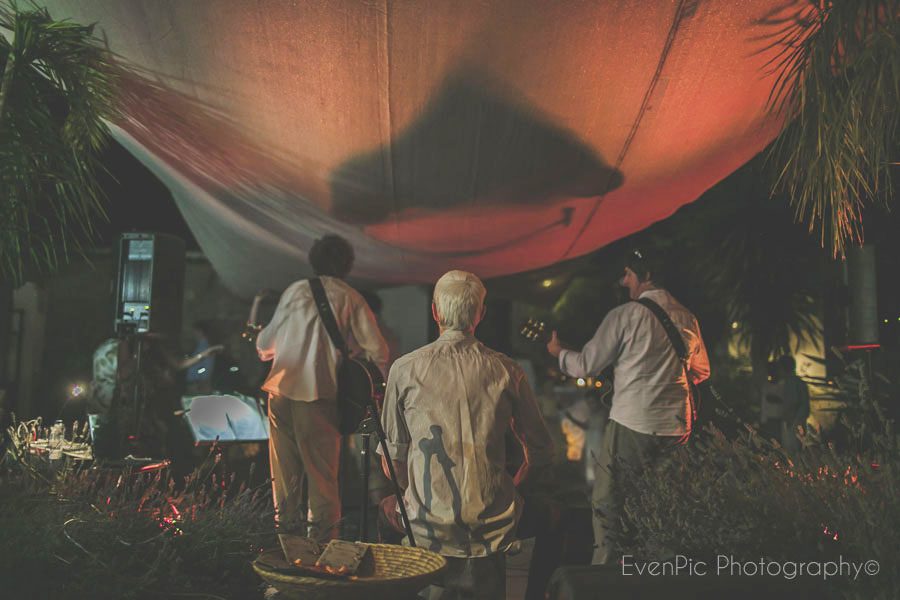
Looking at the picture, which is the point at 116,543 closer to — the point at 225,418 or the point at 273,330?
the point at 273,330

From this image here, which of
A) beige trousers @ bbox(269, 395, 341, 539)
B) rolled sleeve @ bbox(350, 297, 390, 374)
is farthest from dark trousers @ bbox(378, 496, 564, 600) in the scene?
rolled sleeve @ bbox(350, 297, 390, 374)

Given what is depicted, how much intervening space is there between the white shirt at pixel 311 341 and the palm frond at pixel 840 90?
1.75 metres

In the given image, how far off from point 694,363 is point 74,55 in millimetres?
2688

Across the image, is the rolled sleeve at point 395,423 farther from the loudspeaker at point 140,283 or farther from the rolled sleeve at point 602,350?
the loudspeaker at point 140,283

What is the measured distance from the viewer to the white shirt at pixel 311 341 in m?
3.79

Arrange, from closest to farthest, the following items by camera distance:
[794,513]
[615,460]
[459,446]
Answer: [794,513]
[459,446]
[615,460]

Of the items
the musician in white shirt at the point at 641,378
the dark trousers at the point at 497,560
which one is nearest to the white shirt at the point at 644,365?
the musician in white shirt at the point at 641,378

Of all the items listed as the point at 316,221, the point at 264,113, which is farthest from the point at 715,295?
the point at 264,113

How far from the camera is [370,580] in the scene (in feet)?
6.32

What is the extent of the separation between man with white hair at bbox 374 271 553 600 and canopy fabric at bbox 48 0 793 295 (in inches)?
34.5

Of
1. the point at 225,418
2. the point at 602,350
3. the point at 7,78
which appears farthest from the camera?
the point at 225,418

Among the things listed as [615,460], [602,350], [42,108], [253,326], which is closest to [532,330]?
[602,350]

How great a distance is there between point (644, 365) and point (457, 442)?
67.3 inches

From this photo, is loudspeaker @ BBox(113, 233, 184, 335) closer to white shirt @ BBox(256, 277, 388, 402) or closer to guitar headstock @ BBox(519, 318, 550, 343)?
white shirt @ BBox(256, 277, 388, 402)
